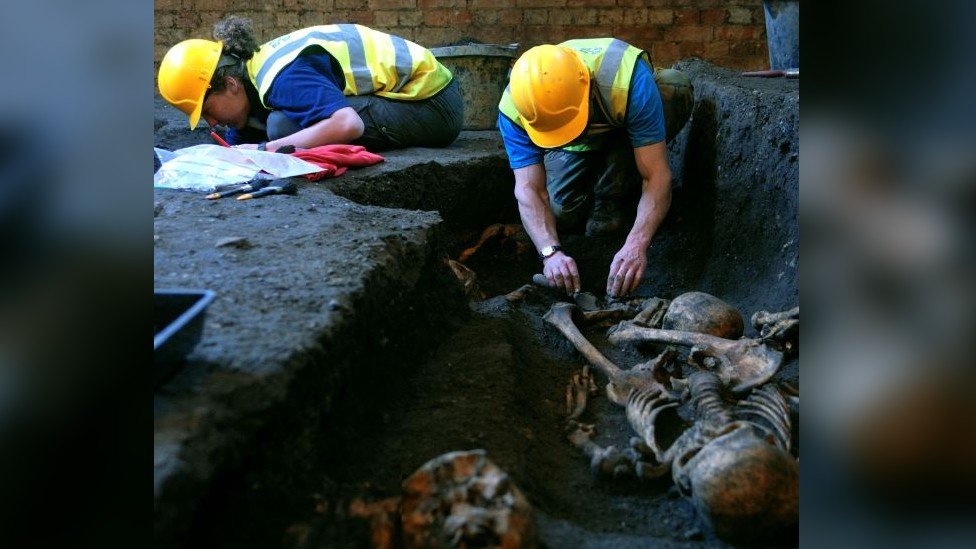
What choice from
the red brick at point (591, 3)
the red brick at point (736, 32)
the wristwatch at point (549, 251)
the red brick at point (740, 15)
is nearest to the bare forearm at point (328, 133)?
the wristwatch at point (549, 251)

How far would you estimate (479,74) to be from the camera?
670cm

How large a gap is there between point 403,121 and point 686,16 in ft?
14.0

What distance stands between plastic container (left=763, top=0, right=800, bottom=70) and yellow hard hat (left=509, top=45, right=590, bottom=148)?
7.74 ft

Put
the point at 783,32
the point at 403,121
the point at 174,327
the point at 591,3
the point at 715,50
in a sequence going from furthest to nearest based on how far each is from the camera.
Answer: the point at 715,50, the point at 591,3, the point at 783,32, the point at 403,121, the point at 174,327

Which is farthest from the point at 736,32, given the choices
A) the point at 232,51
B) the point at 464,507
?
the point at 464,507

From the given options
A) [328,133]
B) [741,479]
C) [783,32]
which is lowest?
[741,479]

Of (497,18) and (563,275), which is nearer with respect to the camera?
(563,275)

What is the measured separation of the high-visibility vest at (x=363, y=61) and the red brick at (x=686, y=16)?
3691mm

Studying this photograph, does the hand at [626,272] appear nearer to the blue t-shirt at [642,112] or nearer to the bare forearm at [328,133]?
the blue t-shirt at [642,112]

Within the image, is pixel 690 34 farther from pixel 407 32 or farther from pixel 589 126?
pixel 589 126

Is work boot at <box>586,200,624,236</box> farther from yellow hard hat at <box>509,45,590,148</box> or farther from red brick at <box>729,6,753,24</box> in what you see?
red brick at <box>729,6,753,24</box>

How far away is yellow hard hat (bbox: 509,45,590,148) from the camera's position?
3.83 m
